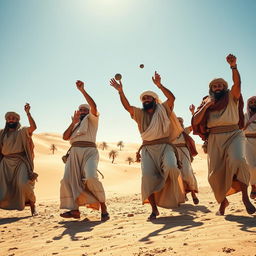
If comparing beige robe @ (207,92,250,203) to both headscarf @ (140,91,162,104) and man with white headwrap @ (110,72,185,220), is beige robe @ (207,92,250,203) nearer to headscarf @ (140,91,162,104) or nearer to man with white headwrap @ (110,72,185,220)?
man with white headwrap @ (110,72,185,220)

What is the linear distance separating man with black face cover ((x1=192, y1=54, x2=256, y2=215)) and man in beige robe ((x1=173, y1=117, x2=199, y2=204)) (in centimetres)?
264

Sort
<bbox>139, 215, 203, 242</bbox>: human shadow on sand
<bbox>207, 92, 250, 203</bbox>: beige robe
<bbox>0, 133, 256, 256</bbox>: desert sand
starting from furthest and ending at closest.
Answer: <bbox>207, 92, 250, 203</bbox>: beige robe, <bbox>139, 215, 203, 242</bbox>: human shadow on sand, <bbox>0, 133, 256, 256</bbox>: desert sand

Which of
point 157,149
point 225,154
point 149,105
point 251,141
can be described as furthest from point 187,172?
point 225,154

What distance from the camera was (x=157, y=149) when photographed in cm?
672

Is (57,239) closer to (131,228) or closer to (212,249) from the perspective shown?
(131,228)

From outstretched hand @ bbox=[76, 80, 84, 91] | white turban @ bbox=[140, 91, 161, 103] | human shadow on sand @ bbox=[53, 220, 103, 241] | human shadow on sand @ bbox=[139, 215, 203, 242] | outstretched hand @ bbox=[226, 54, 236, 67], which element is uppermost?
outstretched hand @ bbox=[226, 54, 236, 67]

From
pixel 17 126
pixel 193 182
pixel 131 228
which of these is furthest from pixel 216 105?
pixel 17 126

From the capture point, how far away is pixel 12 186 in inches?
340

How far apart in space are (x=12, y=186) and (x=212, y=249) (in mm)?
6530

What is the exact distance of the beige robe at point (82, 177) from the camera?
23.4 feet

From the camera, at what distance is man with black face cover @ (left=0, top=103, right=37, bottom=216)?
8.46m

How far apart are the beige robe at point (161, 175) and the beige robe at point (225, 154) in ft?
2.29

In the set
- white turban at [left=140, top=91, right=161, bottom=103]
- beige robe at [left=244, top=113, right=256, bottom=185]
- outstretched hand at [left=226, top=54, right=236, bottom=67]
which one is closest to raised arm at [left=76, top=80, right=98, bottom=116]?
white turban at [left=140, top=91, right=161, bottom=103]

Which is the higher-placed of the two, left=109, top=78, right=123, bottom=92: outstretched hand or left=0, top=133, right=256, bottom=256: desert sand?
left=109, top=78, right=123, bottom=92: outstretched hand
